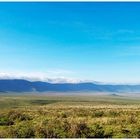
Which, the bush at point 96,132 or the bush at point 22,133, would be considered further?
the bush at point 96,132

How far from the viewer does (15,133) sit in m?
14.5

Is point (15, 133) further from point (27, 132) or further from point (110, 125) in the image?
point (110, 125)

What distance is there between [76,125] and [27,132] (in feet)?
7.87

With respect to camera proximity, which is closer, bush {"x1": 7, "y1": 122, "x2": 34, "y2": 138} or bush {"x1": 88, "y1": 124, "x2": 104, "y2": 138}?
bush {"x1": 7, "y1": 122, "x2": 34, "y2": 138}

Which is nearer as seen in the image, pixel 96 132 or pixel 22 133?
pixel 22 133

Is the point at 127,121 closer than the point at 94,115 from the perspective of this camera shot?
Yes

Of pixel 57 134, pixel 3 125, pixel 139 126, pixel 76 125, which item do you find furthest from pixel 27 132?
pixel 139 126

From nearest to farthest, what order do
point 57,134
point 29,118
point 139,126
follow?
point 57,134 → point 139,126 → point 29,118

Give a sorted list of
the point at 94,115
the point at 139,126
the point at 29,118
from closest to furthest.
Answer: the point at 139,126, the point at 29,118, the point at 94,115

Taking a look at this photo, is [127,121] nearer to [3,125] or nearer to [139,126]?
[139,126]

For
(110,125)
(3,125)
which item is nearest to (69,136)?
(110,125)

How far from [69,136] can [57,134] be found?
64 cm

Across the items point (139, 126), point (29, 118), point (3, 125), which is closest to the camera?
point (139, 126)

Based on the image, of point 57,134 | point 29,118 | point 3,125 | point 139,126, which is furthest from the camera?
point 29,118
